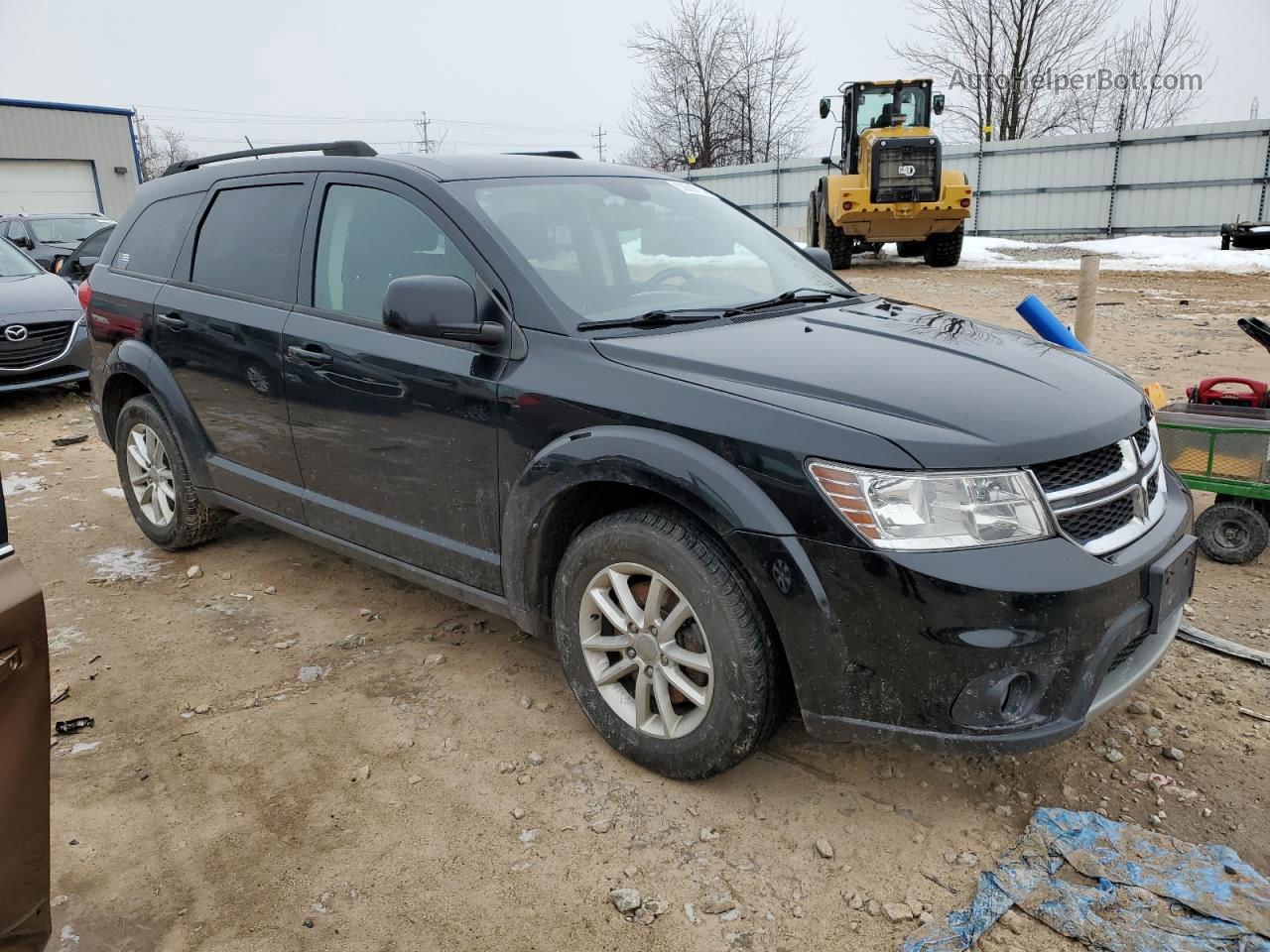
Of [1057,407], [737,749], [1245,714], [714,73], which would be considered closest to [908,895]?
[737,749]

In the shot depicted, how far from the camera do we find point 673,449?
2547 millimetres

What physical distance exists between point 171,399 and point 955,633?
368cm

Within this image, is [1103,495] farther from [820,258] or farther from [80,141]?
[80,141]

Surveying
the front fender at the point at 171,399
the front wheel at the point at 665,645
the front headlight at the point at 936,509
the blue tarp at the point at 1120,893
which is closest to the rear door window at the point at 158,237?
the front fender at the point at 171,399

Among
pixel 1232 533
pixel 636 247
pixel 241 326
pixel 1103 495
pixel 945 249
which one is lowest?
pixel 1232 533

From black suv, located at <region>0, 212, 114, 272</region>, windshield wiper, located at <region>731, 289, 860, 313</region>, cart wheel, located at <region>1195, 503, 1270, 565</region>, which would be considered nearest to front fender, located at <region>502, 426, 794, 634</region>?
windshield wiper, located at <region>731, 289, 860, 313</region>

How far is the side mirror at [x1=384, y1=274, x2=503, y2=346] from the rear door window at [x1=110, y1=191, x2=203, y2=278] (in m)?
2.08

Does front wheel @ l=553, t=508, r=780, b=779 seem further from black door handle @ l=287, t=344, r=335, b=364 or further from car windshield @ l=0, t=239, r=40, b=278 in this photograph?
car windshield @ l=0, t=239, r=40, b=278

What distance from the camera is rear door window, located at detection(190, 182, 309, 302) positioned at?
3.80m

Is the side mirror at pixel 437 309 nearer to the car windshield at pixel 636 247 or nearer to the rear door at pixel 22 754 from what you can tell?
the car windshield at pixel 636 247

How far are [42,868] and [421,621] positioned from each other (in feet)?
7.43

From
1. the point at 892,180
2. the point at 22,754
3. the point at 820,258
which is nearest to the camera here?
the point at 22,754

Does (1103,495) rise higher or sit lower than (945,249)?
higher

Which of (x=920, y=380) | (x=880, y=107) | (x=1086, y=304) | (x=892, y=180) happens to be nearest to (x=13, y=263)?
(x=1086, y=304)
